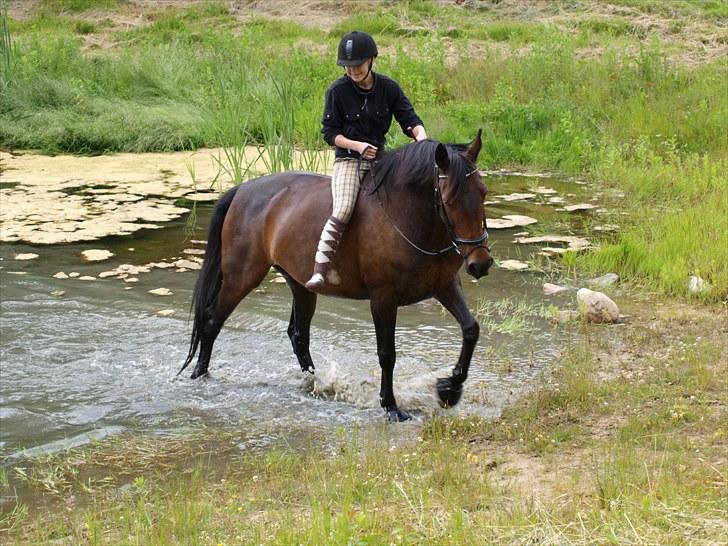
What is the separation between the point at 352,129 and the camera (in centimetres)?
651

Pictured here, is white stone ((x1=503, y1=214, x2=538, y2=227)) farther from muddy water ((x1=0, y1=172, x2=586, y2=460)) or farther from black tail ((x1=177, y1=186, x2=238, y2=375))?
black tail ((x1=177, y1=186, x2=238, y2=375))

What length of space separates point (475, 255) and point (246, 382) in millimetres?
2431

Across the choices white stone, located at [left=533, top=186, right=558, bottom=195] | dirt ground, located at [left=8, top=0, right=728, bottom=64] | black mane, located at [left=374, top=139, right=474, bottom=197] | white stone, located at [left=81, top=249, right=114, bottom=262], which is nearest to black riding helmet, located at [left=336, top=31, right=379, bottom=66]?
black mane, located at [left=374, top=139, right=474, bottom=197]

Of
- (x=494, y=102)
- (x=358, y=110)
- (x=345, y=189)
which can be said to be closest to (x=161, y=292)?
(x=345, y=189)

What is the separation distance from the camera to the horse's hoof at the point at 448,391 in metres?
6.54

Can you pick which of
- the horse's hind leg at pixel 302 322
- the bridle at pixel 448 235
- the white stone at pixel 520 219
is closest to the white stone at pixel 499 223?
the white stone at pixel 520 219

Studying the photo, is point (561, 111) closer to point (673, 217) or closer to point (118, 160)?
point (673, 217)

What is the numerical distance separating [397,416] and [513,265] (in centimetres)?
384

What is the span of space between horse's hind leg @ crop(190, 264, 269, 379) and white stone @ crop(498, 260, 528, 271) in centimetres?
320

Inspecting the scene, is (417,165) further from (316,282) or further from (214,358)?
(214,358)

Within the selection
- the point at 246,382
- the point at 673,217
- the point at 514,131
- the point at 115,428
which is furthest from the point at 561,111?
the point at 115,428

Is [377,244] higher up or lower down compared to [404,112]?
lower down

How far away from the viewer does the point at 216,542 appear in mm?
4219

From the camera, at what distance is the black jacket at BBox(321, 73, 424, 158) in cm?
646
